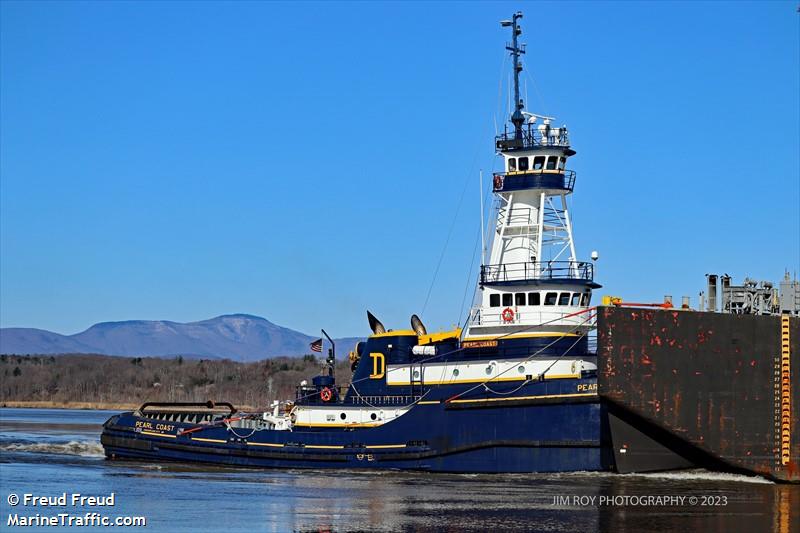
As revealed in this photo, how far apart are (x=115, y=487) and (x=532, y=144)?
49.2ft

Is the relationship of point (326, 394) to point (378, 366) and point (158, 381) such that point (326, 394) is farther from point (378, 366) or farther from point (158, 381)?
point (158, 381)

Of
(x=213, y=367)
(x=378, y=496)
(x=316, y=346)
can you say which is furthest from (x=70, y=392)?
(x=378, y=496)

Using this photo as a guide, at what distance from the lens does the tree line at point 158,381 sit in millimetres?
106438

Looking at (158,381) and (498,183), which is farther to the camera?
(158,381)

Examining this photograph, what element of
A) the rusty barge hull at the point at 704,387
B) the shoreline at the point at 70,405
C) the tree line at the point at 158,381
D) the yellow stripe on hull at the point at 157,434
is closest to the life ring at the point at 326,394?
the yellow stripe on hull at the point at 157,434

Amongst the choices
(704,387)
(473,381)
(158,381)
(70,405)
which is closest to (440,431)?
(473,381)

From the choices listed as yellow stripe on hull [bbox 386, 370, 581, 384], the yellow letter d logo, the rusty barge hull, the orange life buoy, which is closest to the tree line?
the yellow letter d logo

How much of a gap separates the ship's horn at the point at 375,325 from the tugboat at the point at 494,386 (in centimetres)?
6

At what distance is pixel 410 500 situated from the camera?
2661 centimetres

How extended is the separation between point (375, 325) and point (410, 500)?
30.9 feet

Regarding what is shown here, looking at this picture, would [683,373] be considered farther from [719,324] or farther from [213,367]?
[213,367]

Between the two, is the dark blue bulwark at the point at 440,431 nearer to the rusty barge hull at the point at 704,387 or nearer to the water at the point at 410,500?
the water at the point at 410,500

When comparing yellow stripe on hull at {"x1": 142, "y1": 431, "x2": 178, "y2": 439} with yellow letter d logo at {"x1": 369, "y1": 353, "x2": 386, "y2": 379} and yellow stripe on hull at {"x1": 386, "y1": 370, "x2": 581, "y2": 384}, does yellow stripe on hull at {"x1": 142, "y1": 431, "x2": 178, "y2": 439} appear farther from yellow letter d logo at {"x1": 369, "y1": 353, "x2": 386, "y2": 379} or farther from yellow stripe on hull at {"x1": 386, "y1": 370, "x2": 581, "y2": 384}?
yellow stripe on hull at {"x1": 386, "y1": 370, "x2": 581, "y2": 384}

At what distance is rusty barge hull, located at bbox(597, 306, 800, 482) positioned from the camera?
29.0m
